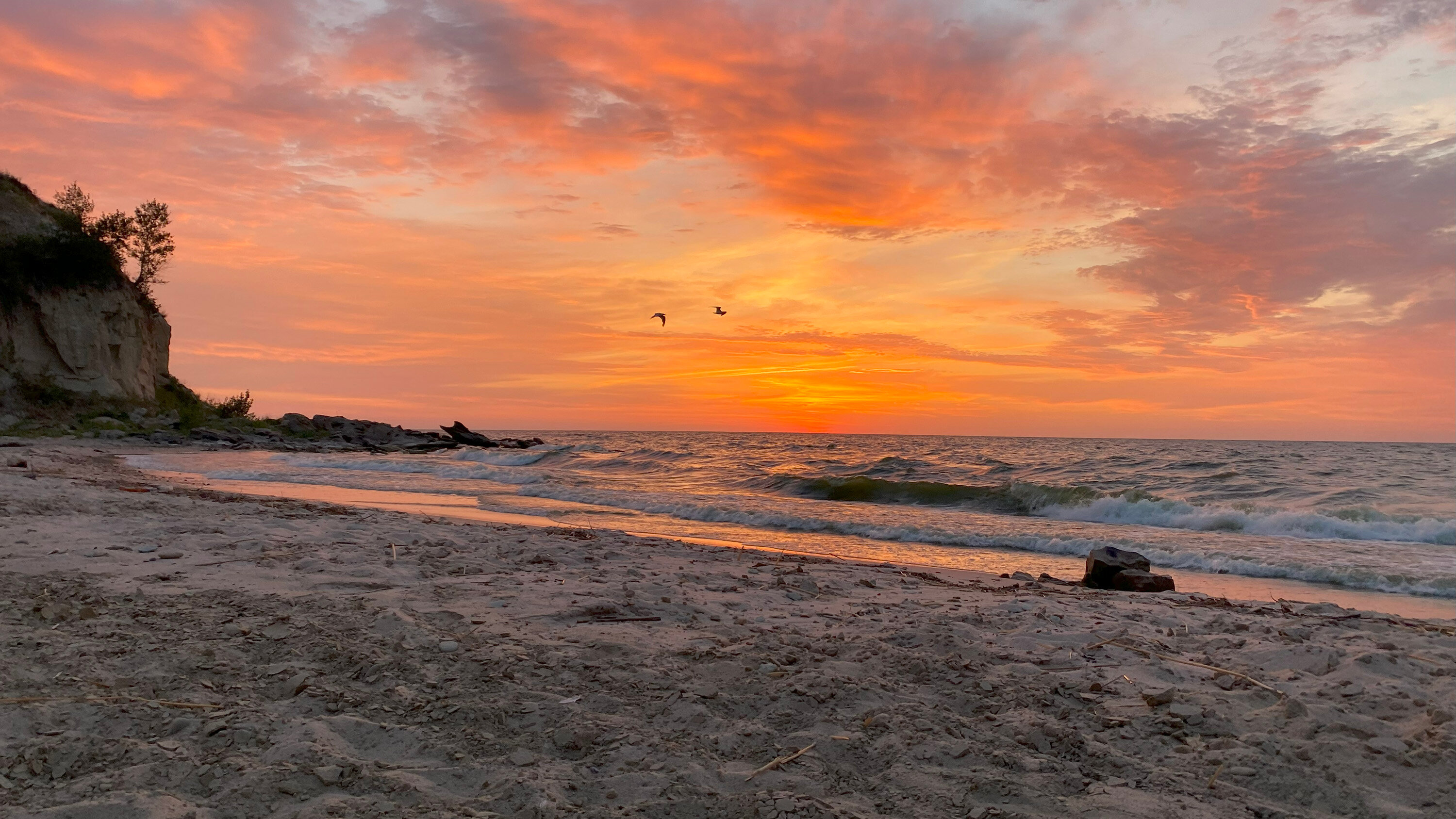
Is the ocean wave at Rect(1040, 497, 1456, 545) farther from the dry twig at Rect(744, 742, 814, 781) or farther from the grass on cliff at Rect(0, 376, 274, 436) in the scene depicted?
the grass on cliff at Rect(0, 376, 274, 436)

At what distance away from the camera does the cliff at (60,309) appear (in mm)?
26625

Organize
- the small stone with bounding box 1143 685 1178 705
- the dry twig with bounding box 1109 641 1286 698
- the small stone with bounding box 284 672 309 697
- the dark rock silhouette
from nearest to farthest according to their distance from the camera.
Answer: the small stone with bounding box 284 672 309 697 → the small stone with bounding box 1143 685 1178 705 → the dry twig with bounding box 1109 641 1286 698 → the dark rock silhouette

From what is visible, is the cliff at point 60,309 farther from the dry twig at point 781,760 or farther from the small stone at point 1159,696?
the small stone at point 1159,696

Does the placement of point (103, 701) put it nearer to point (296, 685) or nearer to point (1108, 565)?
point (296, 685)

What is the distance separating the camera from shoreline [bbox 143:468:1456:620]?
7664 millimetres

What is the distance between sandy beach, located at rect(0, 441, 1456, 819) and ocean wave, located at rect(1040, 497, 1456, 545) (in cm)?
790

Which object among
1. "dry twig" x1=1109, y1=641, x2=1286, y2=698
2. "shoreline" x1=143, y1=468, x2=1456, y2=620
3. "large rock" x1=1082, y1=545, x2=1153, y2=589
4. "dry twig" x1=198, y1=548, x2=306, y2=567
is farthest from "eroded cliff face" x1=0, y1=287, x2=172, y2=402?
"dry twig" x1=1109, y1=641, x2=1286, y2=698

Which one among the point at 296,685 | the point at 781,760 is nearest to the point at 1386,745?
the point at 781,760

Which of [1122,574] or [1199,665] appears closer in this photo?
[1199,665]

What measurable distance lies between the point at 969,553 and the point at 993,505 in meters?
7.28

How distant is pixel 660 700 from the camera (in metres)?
3.50

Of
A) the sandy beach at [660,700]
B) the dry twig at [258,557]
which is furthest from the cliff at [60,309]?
the sandy beach at [660,700]

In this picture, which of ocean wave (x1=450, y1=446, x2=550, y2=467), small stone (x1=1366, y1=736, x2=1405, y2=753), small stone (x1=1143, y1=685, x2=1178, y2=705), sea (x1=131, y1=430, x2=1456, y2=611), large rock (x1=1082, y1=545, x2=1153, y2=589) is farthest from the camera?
ocean wave (x1=450, y1=446, x2=550, y2=467)

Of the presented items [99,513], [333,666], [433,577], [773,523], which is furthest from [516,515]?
[333,666]
